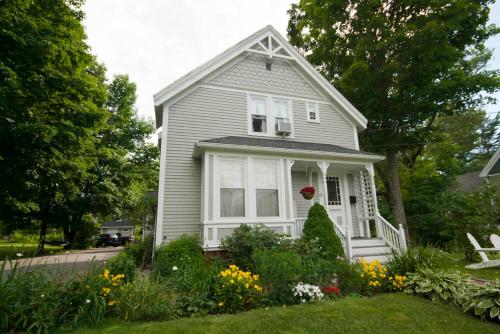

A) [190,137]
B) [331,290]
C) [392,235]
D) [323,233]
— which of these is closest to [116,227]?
[190,137]

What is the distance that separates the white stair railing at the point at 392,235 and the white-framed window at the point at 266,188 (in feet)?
13.1

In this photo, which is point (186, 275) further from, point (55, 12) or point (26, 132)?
point (55, 12)

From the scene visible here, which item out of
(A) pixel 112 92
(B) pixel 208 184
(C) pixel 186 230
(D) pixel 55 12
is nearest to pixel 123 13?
(D) pixel 55 12

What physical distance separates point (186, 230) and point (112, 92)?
20.9m

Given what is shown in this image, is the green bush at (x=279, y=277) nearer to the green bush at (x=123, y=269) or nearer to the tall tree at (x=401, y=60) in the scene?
the green bush at (x=123, y=269)

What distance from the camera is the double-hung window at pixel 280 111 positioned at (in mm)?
11172

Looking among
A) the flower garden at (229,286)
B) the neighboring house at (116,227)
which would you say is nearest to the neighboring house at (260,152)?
the flower garden at (229,286)

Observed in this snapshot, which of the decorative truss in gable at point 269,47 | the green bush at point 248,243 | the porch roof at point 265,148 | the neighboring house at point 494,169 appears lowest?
the green bush at point 248,243

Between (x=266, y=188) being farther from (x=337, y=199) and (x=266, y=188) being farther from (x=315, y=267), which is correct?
(x=337, y=199)

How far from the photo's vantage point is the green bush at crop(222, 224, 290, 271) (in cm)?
712

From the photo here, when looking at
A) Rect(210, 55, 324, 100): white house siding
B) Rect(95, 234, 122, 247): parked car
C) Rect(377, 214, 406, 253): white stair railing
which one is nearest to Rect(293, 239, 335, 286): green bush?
Rect(377, 214, 406, 253): white stair railing

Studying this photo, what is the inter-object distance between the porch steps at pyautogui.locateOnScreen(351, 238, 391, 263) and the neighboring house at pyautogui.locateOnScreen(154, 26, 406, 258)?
40 millimetres

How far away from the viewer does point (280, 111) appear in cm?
1130

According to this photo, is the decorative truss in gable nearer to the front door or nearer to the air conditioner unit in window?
the air conditioner unit in window
